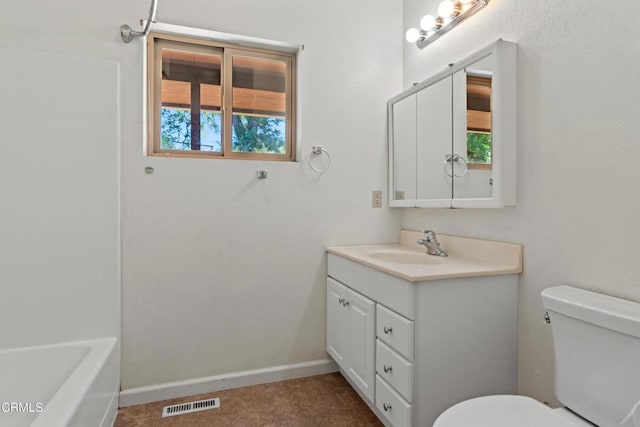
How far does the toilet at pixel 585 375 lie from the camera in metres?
0.94

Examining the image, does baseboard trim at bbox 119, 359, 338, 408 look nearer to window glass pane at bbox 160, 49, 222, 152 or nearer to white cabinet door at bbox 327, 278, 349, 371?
white cabinet door at bbox 327, 278, 349, 371

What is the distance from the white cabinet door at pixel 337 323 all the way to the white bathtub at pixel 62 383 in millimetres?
1153

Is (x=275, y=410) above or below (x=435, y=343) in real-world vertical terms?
below

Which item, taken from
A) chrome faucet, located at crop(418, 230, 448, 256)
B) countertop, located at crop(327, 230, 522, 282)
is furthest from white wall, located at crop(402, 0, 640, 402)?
chrome faucet, located at crop(418, 230, 448, 256)

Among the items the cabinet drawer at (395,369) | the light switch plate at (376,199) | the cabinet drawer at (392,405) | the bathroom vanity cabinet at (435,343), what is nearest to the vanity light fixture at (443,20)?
the light switch plate at (376,199)

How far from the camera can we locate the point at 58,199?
166 centimetres

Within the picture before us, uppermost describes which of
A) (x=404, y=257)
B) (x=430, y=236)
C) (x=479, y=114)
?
(x=479, y=114)

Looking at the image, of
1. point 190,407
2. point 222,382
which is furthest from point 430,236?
point 190,407

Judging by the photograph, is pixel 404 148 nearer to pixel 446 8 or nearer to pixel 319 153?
pixel 319 153

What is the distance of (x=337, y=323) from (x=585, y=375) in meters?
1.19

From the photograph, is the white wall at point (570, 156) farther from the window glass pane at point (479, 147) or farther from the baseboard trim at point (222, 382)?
the baseboard trim at point (222, 382)

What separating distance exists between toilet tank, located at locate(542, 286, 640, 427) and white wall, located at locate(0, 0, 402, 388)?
127 centimetres

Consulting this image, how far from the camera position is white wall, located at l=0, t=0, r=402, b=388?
181 centimetres

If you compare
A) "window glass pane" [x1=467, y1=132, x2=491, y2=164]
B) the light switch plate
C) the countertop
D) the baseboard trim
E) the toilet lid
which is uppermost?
"window glass pane" [x1=467, y1=132, x2=491, y2=164]
